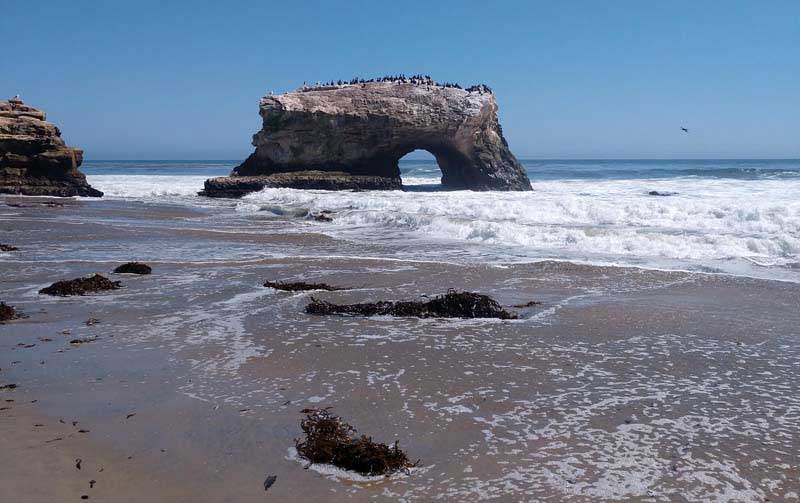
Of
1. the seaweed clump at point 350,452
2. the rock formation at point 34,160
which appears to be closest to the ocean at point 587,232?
the seaweed clump at point 350,452

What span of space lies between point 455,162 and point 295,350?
33.0 metres

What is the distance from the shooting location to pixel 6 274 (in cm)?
983

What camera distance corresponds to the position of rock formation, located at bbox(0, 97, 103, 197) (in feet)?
99.8

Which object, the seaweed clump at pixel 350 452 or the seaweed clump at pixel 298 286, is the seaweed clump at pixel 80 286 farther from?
the seaweed clump at pixel 350 452

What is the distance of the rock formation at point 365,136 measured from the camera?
33.7 m

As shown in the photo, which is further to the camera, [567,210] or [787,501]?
[567,210]

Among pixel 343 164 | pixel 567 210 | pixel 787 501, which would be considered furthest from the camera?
pixel 343 164

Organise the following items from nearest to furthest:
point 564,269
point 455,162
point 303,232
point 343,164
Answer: point 564,269
point 303,232
point 343,164
point 455,162

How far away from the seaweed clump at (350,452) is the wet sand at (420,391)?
0.09 metres

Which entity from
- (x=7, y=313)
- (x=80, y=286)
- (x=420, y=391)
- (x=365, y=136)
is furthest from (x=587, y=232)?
(x=365, y=136)

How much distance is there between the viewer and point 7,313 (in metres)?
6.96

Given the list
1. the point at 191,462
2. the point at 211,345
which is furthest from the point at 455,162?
the point at 191,462

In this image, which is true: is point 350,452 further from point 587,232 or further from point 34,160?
point 34,160

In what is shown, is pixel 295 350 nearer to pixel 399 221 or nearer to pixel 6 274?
pixel 6 274
